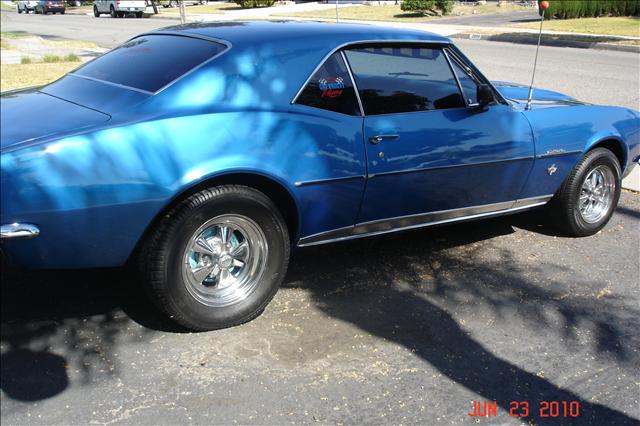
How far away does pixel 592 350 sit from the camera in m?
3.65

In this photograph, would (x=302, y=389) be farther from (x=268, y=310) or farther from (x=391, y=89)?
(x=391, y=89)

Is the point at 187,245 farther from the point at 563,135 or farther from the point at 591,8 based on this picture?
the point at 591,8

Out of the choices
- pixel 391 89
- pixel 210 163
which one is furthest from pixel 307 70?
pixel 210 163

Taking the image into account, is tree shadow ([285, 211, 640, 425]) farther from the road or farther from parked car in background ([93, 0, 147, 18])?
parked car in background ([93, 0, 147, 18])

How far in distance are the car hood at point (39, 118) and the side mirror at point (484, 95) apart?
235 centimetres

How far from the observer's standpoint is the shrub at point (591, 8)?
2609cm

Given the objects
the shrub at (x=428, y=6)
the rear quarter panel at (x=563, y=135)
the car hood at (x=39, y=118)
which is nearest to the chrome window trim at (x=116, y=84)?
the car hood at (x=39, y=118)

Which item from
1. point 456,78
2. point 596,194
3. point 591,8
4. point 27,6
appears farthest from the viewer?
point 27,6

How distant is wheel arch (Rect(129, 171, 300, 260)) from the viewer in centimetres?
333

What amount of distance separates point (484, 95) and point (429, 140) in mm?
562

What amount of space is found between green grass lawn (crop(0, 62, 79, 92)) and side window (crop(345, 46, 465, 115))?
25.8 feet

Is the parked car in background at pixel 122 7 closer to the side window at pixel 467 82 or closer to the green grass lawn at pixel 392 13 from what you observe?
the green grass lawn at pixel 392 13

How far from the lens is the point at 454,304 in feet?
13.4

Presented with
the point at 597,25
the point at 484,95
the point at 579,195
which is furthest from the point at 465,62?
the point at 597,25
